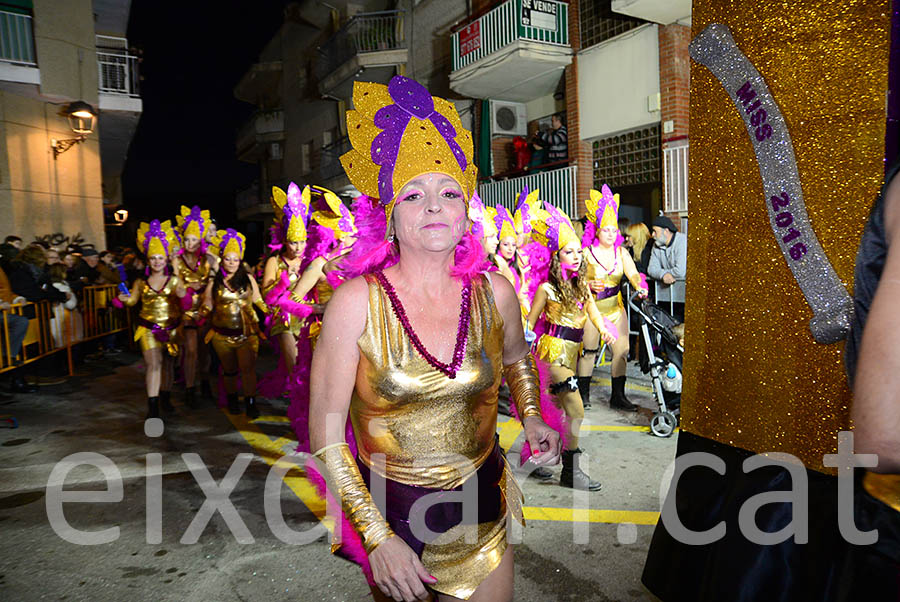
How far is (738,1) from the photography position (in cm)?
211

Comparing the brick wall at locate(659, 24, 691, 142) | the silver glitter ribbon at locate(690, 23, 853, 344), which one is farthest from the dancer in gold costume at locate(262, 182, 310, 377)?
the brick wall at locate(659, 24, 691, 142)

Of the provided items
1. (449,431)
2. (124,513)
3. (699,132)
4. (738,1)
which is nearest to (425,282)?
(449,431)

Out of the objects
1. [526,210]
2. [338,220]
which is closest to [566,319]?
[338,220]

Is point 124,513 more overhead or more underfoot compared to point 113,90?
more underfoot

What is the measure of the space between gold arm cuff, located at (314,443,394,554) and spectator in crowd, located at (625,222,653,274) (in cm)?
812

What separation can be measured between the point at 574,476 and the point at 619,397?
251cm

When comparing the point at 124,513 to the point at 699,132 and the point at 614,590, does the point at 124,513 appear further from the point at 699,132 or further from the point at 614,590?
the point at 699,132

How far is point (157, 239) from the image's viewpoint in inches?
279

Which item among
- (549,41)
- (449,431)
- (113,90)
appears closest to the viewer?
(449,431)

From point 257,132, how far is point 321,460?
108 ft

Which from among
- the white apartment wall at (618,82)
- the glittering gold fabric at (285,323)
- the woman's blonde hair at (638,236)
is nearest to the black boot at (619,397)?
the woman's blonde hair at (638,236)

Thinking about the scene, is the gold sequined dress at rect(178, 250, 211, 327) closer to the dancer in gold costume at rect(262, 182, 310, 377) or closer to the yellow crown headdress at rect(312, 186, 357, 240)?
the dancer in gold costume at rect(262, 182, 310, 377)

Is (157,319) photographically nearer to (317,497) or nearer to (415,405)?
(317,497)

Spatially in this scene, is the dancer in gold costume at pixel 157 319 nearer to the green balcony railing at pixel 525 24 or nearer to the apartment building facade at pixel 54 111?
the apartment building facade at pixel 54 111
